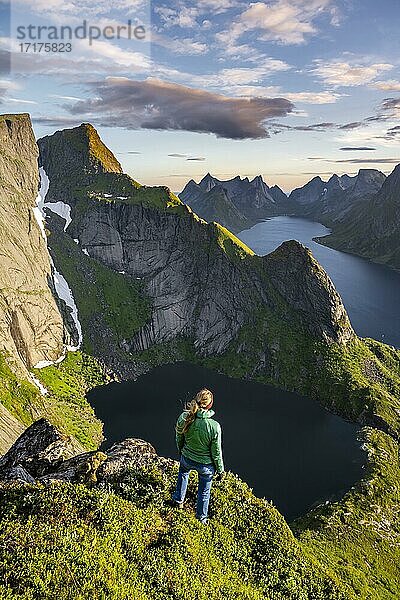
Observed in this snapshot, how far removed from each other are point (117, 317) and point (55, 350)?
2683 cm

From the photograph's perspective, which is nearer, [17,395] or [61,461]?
[61,461]

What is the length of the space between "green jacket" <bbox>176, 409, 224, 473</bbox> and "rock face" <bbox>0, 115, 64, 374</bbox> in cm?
8446

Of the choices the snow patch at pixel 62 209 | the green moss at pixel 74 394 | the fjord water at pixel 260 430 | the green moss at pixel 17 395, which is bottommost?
the fjord water at pixel 260 430

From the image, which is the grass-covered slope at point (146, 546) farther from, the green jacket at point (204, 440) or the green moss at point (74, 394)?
the green moss at point (74, 394)

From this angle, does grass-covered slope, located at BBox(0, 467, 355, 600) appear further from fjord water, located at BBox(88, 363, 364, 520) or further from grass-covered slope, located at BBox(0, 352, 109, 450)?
grass-covered slope, located at BBox(0, 352, 109, 450)

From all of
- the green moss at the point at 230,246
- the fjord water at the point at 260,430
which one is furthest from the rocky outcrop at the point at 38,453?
the green moss at the point at 230,246

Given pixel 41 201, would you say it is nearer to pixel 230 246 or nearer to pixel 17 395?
pixel 230 246

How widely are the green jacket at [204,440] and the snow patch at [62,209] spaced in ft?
517

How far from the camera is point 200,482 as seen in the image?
54.4 feet

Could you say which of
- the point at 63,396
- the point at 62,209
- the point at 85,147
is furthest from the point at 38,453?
the point at 85,147

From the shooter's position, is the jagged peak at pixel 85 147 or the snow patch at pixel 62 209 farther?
the jagged peak at pixel 85 147

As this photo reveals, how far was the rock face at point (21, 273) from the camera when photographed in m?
107

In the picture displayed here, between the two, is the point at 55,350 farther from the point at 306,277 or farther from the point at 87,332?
the point at 306,277

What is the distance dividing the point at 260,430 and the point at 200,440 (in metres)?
86.8
